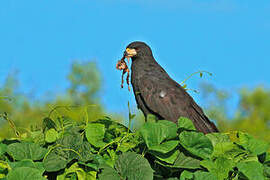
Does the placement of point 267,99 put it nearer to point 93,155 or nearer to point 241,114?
point 241,114

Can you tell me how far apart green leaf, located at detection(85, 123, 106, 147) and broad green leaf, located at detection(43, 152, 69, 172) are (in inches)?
10.8

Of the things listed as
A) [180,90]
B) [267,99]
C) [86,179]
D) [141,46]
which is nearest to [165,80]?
[180,90]

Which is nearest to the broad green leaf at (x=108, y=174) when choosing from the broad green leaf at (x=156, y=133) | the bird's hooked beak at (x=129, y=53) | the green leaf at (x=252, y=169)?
the broad green leaf at (x=156, y=133)

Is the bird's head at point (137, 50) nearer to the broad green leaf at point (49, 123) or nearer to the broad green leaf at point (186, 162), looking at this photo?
the broad green leaf at point (49, 123)

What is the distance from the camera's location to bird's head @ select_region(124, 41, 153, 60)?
557 cm

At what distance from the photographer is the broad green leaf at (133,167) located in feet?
9.84

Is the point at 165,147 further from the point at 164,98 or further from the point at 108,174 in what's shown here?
the point at 164,98

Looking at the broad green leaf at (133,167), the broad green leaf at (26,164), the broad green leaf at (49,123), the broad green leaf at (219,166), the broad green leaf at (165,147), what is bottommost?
the broad green leaf at (26,164)

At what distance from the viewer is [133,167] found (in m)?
3.05

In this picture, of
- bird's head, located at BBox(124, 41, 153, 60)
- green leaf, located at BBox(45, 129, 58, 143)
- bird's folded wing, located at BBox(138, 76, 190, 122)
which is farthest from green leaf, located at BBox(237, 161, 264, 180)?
bird's head, located at BBox(124, 41, 153, 60)

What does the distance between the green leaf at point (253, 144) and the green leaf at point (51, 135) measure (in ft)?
5.07

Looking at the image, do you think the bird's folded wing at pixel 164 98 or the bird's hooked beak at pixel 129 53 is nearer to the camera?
the bird's folded wing at pixel 164 98

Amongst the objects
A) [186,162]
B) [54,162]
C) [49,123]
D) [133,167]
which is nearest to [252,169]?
[186,162]

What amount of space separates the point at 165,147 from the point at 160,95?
2059 millimetres
